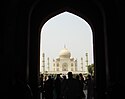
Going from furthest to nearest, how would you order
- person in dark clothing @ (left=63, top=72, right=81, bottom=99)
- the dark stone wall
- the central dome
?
the central dome < the dark stone wall < person in dark clothing @ (left=63, top=72, right=81, bottom=99)

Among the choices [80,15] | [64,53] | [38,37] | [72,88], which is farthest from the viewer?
[64,53]

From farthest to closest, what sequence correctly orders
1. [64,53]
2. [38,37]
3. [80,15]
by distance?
1. [64,53]
2. [80,15]
3. [38,37]

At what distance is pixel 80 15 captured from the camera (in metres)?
11.2

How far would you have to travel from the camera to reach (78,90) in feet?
22.1

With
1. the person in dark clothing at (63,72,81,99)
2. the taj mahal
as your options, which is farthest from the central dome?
the person in dark clothing at (63,72,81,99)

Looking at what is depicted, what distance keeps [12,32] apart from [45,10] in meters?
2.91

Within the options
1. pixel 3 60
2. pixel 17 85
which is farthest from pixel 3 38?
pixel 17 85

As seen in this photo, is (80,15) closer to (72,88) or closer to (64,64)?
(72,88)

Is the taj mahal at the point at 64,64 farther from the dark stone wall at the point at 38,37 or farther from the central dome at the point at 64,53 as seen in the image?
the dark stone wall at the point at 38,37

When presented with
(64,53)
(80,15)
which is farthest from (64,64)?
(80,15)

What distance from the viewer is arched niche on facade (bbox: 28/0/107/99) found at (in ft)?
31.6

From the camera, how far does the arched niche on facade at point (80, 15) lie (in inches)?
379

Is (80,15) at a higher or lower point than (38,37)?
higher

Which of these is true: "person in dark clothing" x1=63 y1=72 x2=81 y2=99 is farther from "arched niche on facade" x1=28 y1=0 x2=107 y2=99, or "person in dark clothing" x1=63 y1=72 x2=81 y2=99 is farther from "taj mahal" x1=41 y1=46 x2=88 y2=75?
"taj mahal" x1=41 y1=46 x2=88 y2=75
